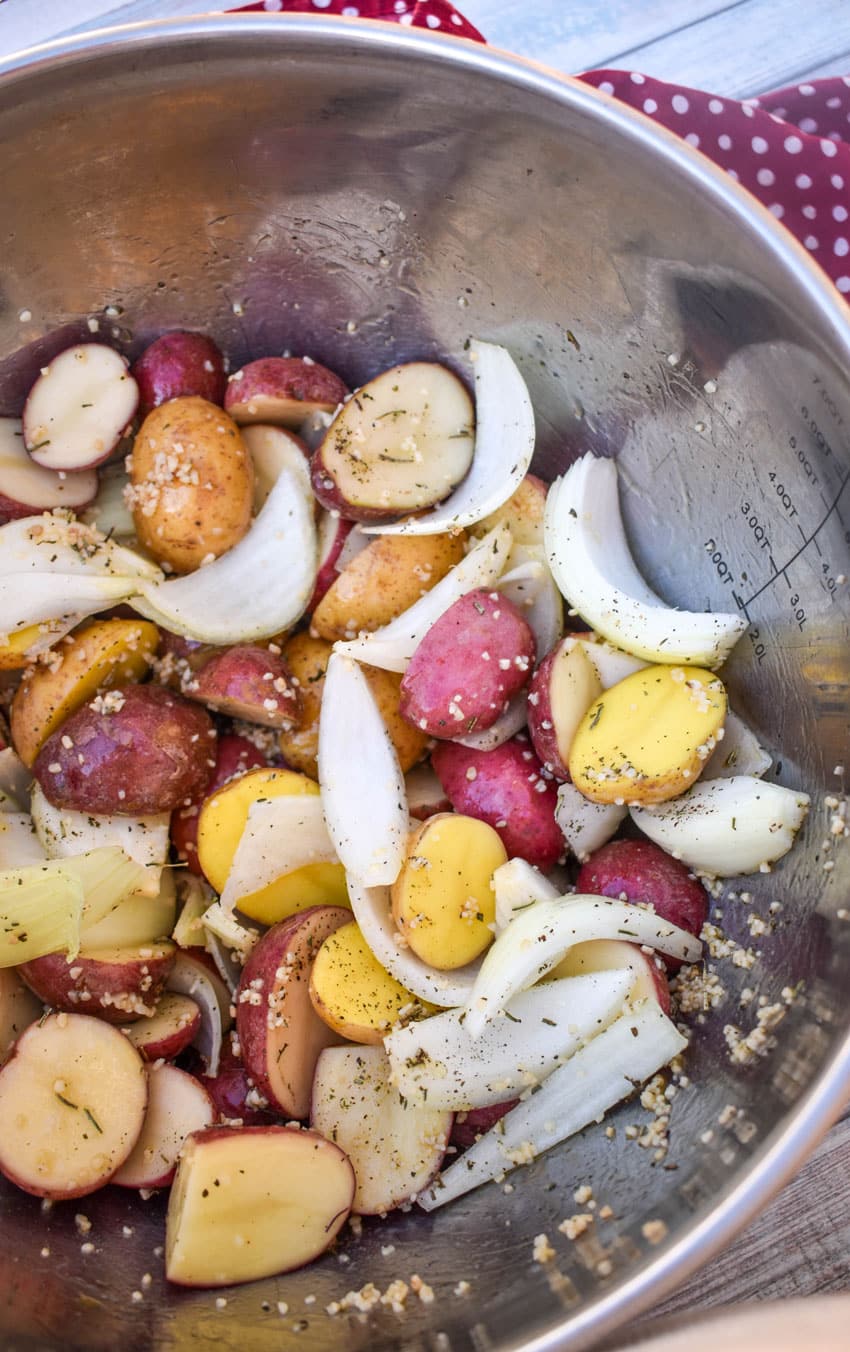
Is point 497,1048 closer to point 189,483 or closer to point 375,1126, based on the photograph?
point 375,1126

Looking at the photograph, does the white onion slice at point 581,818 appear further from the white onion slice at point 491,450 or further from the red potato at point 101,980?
the red potato at point 101,980

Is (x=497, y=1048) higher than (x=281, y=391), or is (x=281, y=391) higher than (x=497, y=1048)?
(x=281, y=391)

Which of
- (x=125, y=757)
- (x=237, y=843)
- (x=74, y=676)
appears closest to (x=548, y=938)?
(x=237, y=843)

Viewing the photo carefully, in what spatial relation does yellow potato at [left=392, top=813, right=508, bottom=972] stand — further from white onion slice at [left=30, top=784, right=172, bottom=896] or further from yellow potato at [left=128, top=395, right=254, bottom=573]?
yellow potato at [left=128, top=395, right=254, bottom=573]

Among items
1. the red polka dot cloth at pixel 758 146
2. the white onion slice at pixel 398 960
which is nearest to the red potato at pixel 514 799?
the white onion slice at pixel 398 960

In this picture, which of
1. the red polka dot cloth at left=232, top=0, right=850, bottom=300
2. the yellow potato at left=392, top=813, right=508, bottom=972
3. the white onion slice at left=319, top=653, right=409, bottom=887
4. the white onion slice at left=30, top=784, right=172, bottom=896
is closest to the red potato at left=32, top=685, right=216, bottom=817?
→ the white onion slice at left=30, top=784, right=172, bottom=896
